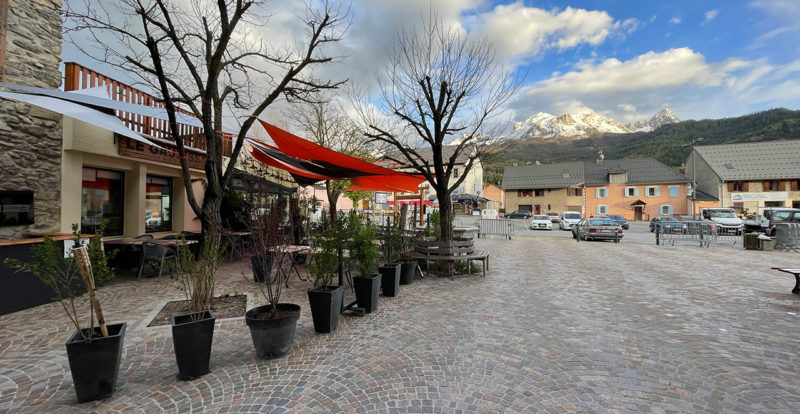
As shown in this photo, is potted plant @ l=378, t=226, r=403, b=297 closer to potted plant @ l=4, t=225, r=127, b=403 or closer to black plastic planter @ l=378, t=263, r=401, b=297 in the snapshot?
black plastic planter @ l=378, t=263, r=401, b=297

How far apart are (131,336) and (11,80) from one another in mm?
4946

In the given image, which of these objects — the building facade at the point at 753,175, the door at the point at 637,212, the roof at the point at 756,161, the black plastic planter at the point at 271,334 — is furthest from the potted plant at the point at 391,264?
the roof at the point at 756,161

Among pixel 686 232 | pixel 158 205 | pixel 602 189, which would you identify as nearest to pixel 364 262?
pixel 158 205

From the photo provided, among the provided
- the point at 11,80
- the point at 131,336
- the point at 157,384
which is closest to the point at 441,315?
the point at 157,384

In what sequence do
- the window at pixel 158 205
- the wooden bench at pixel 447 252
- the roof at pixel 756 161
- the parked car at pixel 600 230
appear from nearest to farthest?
the wooden bench at pixel 447 252 < the window at pixel 158 205 < the parked car at pixel 600 230 < the roof at pixel 756 161

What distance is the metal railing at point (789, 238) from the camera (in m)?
12.2

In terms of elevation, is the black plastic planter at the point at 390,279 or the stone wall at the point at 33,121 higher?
the stone wall at the point at 33,121

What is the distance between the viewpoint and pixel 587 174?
146 feet

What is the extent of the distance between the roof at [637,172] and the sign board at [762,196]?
4.37m

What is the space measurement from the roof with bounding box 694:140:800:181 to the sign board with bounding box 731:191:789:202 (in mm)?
1565

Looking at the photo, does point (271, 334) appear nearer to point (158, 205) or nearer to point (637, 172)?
point (158, 205)

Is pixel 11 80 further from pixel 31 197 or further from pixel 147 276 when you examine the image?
pixel 147 276

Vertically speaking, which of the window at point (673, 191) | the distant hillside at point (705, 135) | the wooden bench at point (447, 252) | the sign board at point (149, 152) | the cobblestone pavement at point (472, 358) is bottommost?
the cobblestone pavement at point (472, 358)

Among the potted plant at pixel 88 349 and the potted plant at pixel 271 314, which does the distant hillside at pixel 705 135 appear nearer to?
the potted plant at pixel 271 314
